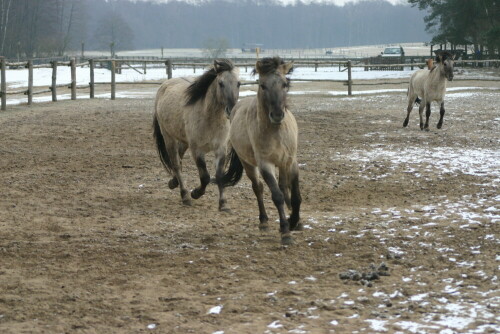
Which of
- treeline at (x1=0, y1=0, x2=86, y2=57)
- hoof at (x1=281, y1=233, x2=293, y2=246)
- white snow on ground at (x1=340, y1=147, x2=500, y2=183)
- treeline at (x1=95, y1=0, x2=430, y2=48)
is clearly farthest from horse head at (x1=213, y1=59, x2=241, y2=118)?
treeline at (x1=95, y1=0, x2=430, y2=48)

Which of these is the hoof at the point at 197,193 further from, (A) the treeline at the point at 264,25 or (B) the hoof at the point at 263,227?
(A) the treeline at the point at 264,25

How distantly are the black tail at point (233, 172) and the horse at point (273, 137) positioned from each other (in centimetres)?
83

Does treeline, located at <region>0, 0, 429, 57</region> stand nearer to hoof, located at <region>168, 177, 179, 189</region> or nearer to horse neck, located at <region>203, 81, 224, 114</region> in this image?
hoof, located at <region>168, 177, 179, 189</region>

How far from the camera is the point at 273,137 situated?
20.4 feet

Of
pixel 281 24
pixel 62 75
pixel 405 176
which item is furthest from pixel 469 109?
pixel 281 24

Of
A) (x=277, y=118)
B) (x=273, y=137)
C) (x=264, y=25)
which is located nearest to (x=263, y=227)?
(x=273, y=137)

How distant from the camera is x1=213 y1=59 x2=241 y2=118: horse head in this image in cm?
756

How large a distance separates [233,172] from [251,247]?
1735 millimetres

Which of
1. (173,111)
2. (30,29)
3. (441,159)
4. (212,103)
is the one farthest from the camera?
(30,29)

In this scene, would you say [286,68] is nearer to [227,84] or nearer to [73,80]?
[227,84]

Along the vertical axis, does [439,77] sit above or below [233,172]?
above

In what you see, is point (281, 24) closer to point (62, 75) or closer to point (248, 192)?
point (62, 75)

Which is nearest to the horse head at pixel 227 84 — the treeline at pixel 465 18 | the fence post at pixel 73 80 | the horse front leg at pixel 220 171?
the horse front leg at pixel 220 171

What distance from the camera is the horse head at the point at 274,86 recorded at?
589cm
